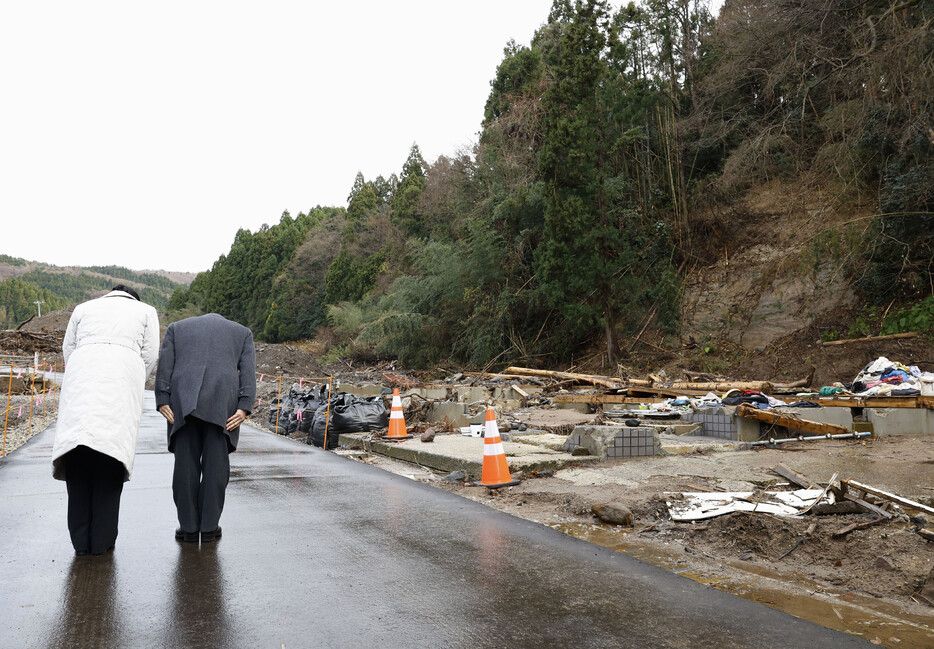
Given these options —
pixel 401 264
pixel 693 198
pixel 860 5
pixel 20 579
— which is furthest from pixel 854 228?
pixel 401 264

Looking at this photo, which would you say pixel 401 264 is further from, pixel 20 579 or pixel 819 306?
pixel 20 579

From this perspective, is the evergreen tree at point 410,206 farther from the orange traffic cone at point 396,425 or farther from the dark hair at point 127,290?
the dark hair at point 127,290

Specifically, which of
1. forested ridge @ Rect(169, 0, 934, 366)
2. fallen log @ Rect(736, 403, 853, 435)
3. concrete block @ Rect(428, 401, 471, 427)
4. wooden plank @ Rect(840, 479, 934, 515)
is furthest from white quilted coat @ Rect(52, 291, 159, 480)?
forested ridge @ Rect(169, 0, 934, 366)

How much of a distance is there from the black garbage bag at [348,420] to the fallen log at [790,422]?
21.3 ft

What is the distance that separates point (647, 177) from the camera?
27.0m

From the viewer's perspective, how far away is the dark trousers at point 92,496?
4695 millimetres

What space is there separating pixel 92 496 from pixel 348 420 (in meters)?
8.16

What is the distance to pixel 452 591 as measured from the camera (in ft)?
13.4

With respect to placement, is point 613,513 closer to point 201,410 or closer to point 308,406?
point 201,410

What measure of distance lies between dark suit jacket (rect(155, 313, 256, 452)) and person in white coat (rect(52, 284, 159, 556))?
272 mm

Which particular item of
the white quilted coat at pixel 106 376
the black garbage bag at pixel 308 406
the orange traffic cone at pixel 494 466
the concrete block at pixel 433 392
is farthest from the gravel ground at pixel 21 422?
the concrete block at pixel 433 392

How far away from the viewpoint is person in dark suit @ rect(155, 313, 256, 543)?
5.08m

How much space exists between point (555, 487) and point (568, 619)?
398 centimetres

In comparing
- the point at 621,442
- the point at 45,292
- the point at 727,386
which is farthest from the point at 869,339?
the point at 45,292
